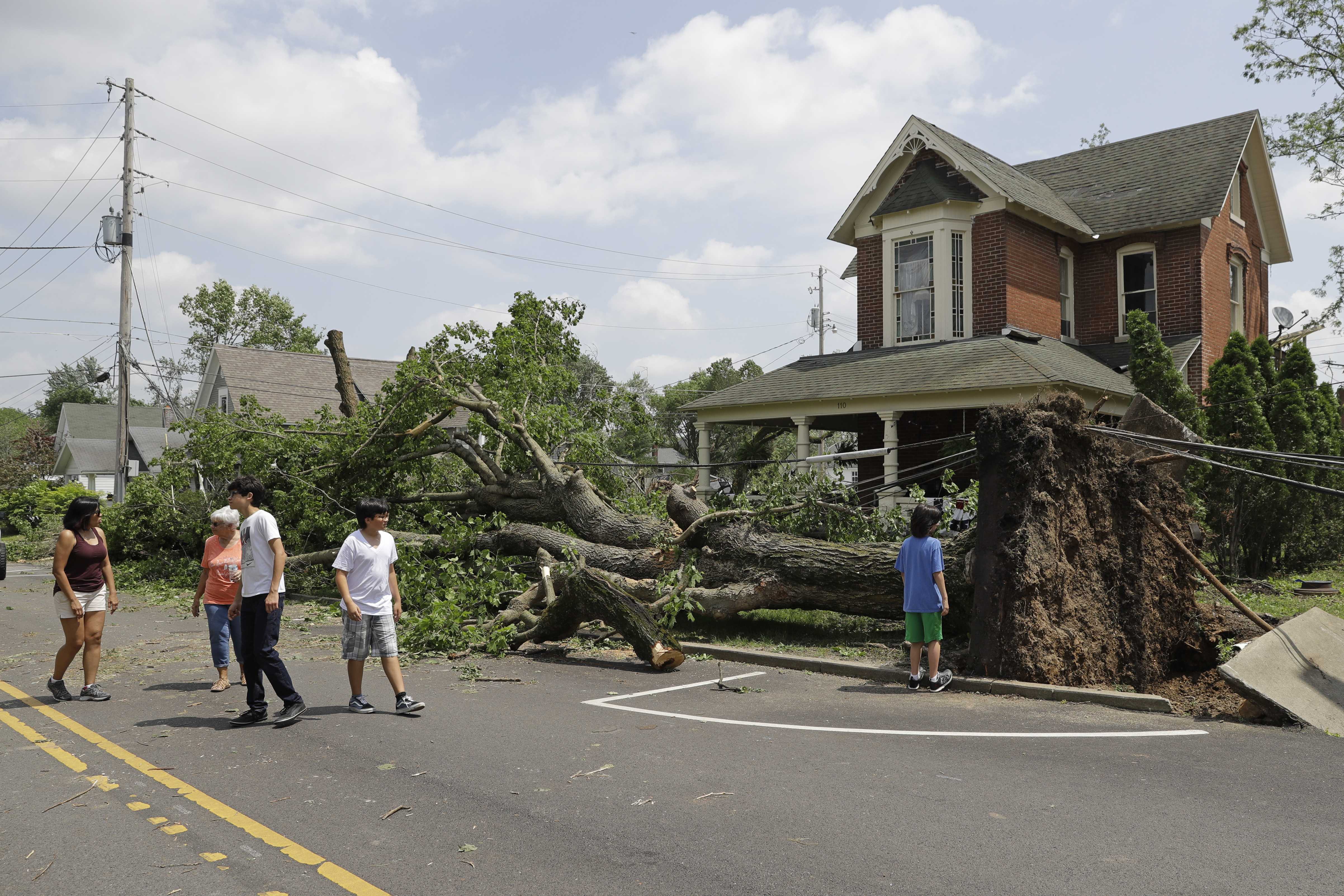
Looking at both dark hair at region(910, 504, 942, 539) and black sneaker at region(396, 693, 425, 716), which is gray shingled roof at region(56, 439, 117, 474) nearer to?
black sneaker at region(396, 693, 425, 716)

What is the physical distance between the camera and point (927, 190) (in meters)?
19.6

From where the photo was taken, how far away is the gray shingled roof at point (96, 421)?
55.3 meters

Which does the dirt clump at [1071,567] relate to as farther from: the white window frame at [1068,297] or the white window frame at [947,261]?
the white window frame at [1068,297]

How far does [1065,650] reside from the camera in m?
8.03

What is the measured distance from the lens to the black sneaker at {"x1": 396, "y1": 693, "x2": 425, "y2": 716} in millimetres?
7141

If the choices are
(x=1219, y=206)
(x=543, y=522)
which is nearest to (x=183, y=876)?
(x=543, y=522)

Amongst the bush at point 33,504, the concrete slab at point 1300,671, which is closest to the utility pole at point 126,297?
the bush at point 33,504

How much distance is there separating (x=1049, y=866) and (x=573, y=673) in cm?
570

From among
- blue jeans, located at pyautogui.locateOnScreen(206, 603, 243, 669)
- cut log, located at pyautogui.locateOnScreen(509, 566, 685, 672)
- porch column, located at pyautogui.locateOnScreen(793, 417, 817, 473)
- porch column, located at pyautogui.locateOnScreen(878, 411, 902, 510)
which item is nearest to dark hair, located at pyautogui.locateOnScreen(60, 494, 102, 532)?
blue jeans, located at pyautogui.locateOnScreen(206, 603, 243, 669)

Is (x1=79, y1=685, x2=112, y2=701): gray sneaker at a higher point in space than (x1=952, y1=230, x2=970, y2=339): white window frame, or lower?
lower

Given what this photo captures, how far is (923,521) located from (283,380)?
3549 cm

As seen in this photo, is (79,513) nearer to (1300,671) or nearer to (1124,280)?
(1300,671)

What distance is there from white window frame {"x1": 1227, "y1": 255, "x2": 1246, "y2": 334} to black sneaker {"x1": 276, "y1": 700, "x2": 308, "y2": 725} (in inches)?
815

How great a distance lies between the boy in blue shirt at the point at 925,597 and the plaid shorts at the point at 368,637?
416 cm
